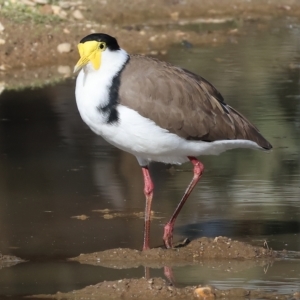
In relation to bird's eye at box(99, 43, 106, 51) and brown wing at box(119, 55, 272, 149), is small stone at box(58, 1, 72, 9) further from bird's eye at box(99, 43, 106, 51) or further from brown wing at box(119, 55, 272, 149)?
bird's eye at box(99, 43, 106, 51)

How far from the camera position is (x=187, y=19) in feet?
59.9

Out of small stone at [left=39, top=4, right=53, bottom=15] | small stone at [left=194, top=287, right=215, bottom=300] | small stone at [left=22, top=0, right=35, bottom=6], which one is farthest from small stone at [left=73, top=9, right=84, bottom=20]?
small stone at [left=194, top=287, right=215, bottom=300]

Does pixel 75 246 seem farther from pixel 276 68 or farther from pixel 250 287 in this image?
pixel 276 68

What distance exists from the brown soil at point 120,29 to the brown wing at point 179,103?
6.06 m

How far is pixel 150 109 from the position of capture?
21.1 feet

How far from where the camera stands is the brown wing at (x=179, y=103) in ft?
21.1

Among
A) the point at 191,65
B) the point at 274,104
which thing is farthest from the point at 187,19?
the point at 274,104

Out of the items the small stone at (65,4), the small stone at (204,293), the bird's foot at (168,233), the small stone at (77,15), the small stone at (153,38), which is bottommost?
the small stone at (153,38)

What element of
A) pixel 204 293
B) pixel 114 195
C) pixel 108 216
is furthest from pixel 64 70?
pixel 204 293

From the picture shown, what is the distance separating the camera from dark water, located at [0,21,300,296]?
608 cm

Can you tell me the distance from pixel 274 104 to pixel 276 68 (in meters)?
2.38

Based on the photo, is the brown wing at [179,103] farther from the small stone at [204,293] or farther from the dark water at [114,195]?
the small stone at [204,293]

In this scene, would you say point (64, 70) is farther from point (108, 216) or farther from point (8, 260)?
point (8, 260)

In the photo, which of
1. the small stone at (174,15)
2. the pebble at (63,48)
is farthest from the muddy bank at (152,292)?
the small stone at (174,15)
